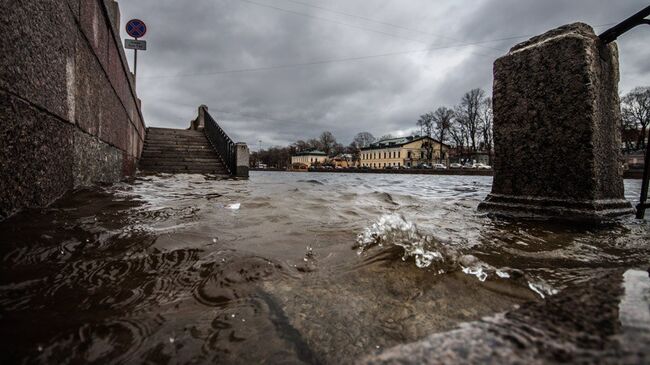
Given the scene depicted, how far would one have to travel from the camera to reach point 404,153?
8631cm

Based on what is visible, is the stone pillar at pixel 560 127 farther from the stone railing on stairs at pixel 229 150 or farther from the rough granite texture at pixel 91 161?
the stone railing on stairs at pixel 229 150

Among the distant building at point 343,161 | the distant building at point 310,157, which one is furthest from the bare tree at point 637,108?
the distant building at point 310,157

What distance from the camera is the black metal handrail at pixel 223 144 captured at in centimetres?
1178

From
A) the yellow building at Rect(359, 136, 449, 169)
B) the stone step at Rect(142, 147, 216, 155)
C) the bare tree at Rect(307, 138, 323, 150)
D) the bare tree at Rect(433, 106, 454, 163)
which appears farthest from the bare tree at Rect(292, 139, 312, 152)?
the stone step at Rect(142, 147, 216, 155)

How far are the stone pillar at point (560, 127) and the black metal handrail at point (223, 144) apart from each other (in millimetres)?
9649

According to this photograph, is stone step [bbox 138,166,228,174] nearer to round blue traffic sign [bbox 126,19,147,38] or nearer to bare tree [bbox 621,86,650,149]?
round blue traffic sign [bbox 126,19,147,38]

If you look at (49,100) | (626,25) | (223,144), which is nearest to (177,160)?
(223,144)

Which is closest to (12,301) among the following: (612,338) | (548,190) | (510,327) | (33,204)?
(33,204)

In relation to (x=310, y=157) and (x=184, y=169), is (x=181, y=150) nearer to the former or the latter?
(x=184, y=169)

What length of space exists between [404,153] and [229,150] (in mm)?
79297

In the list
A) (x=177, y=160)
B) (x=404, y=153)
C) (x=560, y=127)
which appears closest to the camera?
(x=560, y=127)

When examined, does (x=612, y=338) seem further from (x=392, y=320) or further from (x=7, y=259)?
(x=7, y=259)

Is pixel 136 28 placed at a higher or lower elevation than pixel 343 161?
higher

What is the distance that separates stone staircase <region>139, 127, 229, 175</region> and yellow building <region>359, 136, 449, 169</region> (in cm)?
6960
